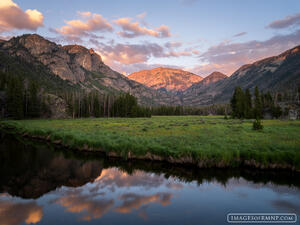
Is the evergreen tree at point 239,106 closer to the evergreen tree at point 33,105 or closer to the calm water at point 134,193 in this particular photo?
the calm water at point 134,193

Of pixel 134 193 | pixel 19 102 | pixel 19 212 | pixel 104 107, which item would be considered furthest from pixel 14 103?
pixel 134 193

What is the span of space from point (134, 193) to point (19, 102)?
71065mm

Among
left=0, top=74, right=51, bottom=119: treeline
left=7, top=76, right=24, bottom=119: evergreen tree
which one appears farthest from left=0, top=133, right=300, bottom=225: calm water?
left=0, top=74, right=51, bottom=119: treeline

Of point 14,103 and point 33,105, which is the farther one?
point 33,105

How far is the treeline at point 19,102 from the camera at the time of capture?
63.0 metres

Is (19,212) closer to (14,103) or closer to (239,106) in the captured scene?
(14,103)

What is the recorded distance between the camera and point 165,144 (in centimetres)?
1798

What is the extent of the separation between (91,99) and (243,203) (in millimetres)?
99640

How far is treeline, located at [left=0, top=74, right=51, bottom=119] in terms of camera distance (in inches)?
2482

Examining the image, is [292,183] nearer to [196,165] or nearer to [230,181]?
[230,181]

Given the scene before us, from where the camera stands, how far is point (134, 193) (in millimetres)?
10742

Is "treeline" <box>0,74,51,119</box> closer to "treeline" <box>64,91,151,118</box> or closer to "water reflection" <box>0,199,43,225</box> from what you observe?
"treeline" <box>64,91,151,118</box>

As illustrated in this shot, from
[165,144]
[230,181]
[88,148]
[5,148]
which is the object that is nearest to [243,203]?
[230,181]

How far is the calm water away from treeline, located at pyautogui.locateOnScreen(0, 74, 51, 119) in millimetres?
59724
